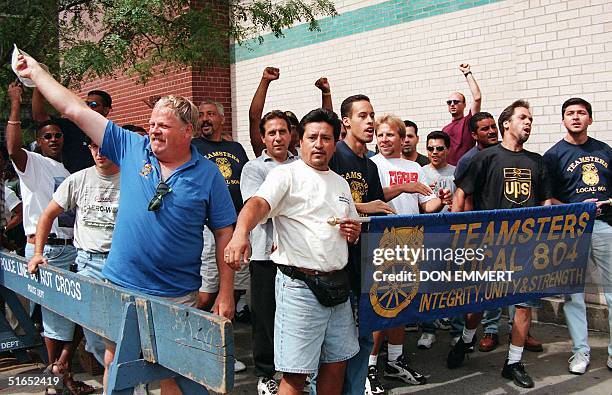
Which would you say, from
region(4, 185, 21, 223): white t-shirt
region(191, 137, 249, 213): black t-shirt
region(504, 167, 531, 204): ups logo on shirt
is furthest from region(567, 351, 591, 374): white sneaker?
region(4, 185, 21, 223): white t-shirt

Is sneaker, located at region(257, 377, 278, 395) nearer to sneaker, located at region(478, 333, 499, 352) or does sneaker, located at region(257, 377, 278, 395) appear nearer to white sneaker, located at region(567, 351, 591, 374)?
sneaker, located at region(478, 333, 499, 352)

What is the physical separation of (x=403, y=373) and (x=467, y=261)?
3.60ft

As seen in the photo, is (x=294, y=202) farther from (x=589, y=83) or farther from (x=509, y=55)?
(x=509, y=55)

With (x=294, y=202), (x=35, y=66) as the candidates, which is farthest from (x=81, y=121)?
(x=294, y=202)

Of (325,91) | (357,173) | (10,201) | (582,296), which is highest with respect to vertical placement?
(325,91)

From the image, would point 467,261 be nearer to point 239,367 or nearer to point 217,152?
point 239,367

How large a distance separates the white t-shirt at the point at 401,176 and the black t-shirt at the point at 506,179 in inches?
15.5

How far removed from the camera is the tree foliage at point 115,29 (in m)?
5.34

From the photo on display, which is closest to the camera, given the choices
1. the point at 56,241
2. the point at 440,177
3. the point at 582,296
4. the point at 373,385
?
the point at 373,385

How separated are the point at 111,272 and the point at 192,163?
2.47 feet

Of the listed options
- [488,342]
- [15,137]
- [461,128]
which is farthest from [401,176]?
[15,137]

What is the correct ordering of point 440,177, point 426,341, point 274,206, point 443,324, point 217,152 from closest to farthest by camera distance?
point 274,206 < point 217,152 < point 426,341 < point 440,177 < point 443,324

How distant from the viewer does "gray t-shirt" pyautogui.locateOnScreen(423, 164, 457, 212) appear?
5742 mm

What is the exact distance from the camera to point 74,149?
5.42m
